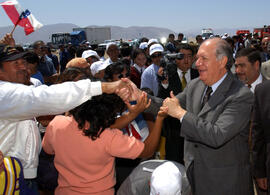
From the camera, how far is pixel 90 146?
187 centimetres

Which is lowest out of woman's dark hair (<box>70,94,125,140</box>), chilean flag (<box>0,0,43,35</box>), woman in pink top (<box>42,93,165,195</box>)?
woman in pink top (<box>42,93,165,195</box>)

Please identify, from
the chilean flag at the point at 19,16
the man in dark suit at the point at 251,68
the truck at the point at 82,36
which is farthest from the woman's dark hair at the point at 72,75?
the truck at the point at 82,36

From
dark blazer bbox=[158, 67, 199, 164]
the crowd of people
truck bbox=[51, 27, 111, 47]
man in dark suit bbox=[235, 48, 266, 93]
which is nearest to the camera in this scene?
the crowd of people

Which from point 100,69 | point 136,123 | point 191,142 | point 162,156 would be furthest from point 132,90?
point 100,69

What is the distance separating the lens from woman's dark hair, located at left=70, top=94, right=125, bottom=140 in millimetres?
1877

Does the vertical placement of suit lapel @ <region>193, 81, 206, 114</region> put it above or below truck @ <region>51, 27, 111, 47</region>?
above

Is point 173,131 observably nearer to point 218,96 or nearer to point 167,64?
point 167,64

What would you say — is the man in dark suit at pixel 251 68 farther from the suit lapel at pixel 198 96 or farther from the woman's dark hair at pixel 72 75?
the woman's dark hair at pixel 72 75

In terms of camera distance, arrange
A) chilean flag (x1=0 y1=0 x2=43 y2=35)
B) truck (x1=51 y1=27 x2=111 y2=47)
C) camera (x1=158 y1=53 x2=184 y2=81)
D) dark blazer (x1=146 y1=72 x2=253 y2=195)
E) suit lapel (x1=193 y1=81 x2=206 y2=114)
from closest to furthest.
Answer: dark blazer (x1=146 y1=72 x2=253 y2=195)
suit lapel (x1=193 y1=81 x2=206 y2=114)
camera (x1=158 y1=53 x2=184 y2=81)
chilean flag (x1=0 y1=0 x2=43 y2=35)
truck (x1=51 y1=27 x2=111 y2=47)

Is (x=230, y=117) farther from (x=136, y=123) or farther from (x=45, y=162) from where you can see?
(x=45, y=162)

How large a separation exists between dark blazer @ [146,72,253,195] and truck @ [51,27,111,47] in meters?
43.9

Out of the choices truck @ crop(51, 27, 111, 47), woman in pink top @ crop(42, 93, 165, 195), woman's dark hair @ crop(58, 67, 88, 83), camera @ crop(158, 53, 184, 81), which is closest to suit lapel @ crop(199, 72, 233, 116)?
woman in pink top @ crop(42, 93, 165, 195)

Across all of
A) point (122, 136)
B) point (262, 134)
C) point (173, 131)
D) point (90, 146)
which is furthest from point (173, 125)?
point (90, 146)

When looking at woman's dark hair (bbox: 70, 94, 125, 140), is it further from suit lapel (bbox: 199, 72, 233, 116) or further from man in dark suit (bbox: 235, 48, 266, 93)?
man in dark suit (bbox: 235, 48, 266, 93)
